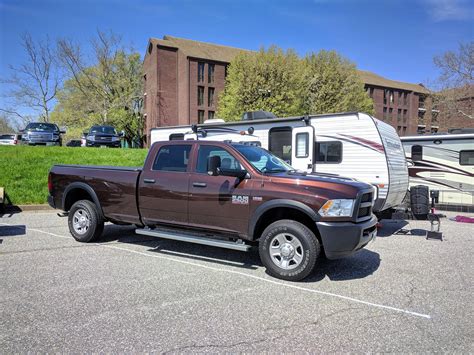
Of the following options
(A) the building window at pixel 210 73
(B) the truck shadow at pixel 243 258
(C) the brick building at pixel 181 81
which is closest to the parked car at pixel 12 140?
(B) the truck shadow at pixel 243 258

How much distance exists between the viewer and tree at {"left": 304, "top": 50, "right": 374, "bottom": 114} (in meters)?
37.3

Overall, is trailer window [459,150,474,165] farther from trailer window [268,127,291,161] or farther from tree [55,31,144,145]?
tree [55,31,144,145]

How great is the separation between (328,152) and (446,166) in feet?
20.4

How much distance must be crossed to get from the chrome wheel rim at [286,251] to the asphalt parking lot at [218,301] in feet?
0.93

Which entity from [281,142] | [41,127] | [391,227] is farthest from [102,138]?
[391,227]

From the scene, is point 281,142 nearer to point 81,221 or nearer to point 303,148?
point 303,148

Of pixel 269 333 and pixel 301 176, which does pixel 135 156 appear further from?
pixel 269 333

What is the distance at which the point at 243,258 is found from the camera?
6242 millimetres

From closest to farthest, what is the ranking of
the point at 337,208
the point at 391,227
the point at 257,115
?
the point at 337,208, the point at 391,227, the point at 257,115

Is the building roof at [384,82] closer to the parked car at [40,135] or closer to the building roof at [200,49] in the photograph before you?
the building roof at [200,49]

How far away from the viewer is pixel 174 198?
602cm

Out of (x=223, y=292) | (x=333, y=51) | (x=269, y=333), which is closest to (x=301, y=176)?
(x=223, y=292)

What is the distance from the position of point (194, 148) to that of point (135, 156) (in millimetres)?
12568

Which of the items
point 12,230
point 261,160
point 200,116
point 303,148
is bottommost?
point 12,230
